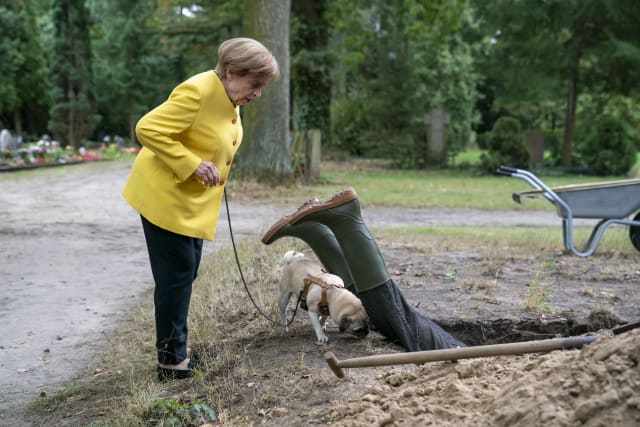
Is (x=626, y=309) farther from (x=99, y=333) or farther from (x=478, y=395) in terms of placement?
(x=99, y=333)

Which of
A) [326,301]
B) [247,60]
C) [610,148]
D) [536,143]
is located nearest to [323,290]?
[326,301]

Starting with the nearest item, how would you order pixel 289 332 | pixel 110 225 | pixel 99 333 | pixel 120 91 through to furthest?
pixel 289 332 → pixel 99 333 → pixel 110 225 → pixel 120 91

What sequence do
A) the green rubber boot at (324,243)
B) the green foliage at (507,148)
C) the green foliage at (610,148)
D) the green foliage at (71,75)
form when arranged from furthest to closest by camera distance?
the green foliage at (71,75)
the green foliage at (507,148)
the green foliage at (610,148)
the green rubber boot at (324,243)

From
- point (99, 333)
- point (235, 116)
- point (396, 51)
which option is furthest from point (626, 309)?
point (396, 51)

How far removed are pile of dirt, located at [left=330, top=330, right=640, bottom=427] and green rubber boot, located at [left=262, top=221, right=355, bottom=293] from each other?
1.35m

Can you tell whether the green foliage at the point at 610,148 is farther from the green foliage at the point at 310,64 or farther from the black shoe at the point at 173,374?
the black shoe at the point at 173,374

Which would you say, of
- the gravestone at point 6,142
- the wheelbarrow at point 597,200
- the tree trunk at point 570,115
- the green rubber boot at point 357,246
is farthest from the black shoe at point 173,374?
the gravestone at point 6,142

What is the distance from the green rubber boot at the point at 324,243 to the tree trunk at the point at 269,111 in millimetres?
10052

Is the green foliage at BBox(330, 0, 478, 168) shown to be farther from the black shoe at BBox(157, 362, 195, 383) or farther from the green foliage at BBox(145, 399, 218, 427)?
the green foliage at BBox(145, 399, 218, 427)

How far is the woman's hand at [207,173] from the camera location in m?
3.80

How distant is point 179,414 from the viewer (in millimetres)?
3441

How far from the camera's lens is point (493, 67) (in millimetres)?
23547

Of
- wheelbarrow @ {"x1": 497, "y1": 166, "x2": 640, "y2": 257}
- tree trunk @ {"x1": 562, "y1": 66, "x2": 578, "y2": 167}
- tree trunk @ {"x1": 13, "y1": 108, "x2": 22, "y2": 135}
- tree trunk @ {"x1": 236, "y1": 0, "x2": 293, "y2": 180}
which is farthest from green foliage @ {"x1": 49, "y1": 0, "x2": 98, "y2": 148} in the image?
wheelbarrow @ {"x1": 497, "y1": 166, "x2": 640, "y2": 257}

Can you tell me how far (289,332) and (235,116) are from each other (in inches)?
58.9
